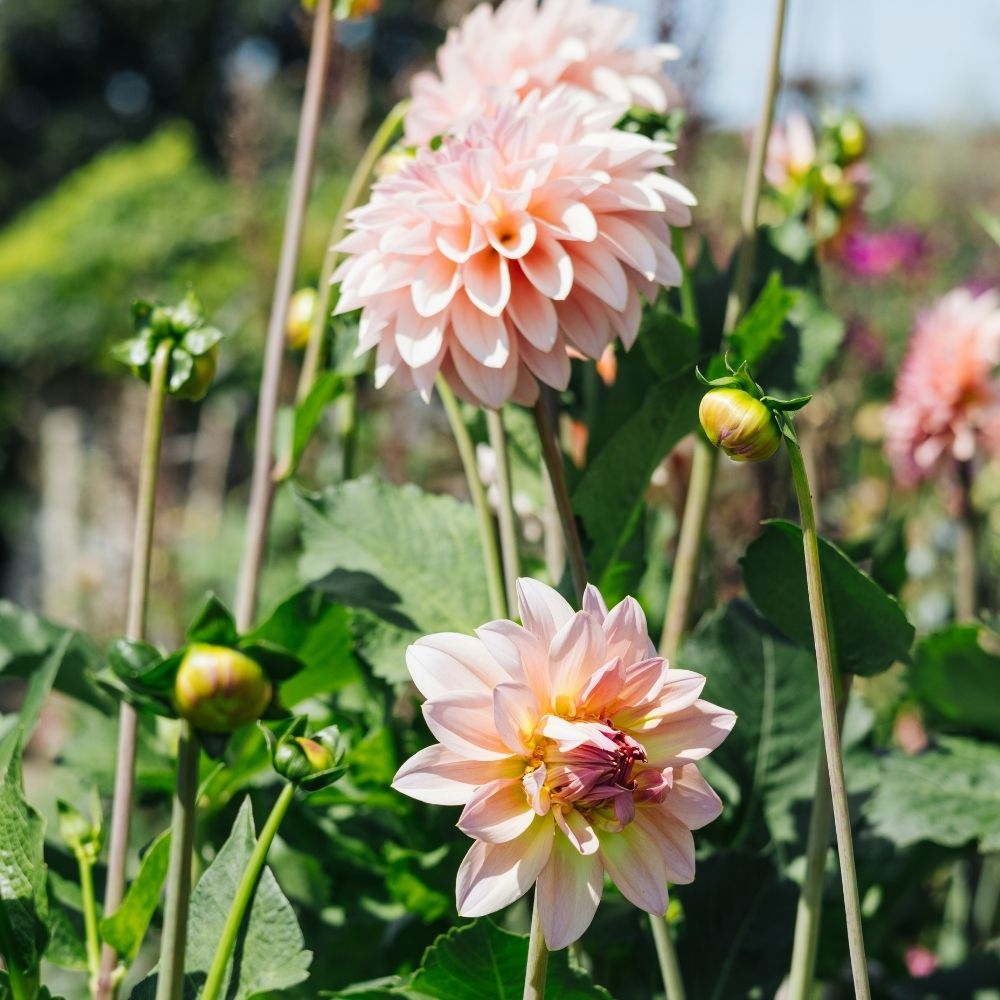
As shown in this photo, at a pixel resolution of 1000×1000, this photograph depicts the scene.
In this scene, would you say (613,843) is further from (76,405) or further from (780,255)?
(76,405)

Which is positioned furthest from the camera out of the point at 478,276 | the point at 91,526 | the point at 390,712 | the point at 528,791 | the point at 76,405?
the point at 76,405

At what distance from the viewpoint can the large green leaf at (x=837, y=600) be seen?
0.45 m

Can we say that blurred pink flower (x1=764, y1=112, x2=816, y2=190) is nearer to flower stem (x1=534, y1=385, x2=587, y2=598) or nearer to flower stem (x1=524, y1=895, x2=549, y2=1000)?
flower stem (x1=534, y1=385, x2=587, y2=598)

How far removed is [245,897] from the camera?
1.19 ft

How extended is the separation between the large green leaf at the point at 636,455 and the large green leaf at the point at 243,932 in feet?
0.69

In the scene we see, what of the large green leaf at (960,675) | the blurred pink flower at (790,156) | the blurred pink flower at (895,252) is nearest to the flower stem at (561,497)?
the large green leaf at (960,675)

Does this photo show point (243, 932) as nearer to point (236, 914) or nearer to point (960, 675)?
point (236, 914)

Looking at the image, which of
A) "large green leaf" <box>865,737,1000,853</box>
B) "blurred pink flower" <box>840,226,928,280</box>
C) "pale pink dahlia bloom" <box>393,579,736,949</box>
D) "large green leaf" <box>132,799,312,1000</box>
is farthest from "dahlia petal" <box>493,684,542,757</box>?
"blurred pink flower" <box>840,226,928,280</box>

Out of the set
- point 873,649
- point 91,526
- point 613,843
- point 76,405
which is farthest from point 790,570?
point 76,405

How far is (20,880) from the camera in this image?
42 centimetres

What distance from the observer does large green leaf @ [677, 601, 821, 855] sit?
0.55m

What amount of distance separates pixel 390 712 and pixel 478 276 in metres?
0.22

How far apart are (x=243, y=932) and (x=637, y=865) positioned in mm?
153

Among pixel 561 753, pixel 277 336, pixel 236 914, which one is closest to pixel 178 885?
pixel 236 914
